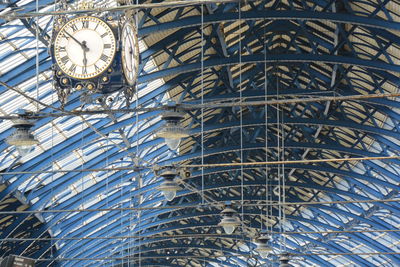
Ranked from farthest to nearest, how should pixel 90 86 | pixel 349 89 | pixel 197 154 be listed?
1. pixel 197 154
2. pixel 349 89
3. pixel 90 86

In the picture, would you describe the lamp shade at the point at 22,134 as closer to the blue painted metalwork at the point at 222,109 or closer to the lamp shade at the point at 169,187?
the lamp shade at the point at 169,187

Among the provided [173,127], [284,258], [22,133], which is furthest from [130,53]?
[284,258]

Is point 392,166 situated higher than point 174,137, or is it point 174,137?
point 392,166

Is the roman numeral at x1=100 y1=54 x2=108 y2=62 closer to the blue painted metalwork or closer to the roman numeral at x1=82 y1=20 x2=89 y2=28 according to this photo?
the roman numeral at x1=82 y1=20 x2=89 y2=28

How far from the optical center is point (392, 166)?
132ft

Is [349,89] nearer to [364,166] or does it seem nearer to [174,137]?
[364,166]

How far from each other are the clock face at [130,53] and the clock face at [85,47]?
0.72ft

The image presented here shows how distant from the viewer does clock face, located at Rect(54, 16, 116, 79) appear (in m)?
9.37

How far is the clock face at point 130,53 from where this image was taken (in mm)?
9562

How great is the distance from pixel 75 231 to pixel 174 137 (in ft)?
110

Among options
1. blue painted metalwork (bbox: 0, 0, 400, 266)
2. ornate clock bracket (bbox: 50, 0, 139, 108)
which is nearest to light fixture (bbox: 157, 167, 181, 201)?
ornate clock bracket (bbox: 50, 0, 139, 108)

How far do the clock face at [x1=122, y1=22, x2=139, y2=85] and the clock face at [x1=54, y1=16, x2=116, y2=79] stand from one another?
0.72 feet

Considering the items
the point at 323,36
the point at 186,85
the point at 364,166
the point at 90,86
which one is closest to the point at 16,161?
the point at 186,85

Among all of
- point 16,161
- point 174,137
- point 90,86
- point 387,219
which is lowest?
point 90,86
